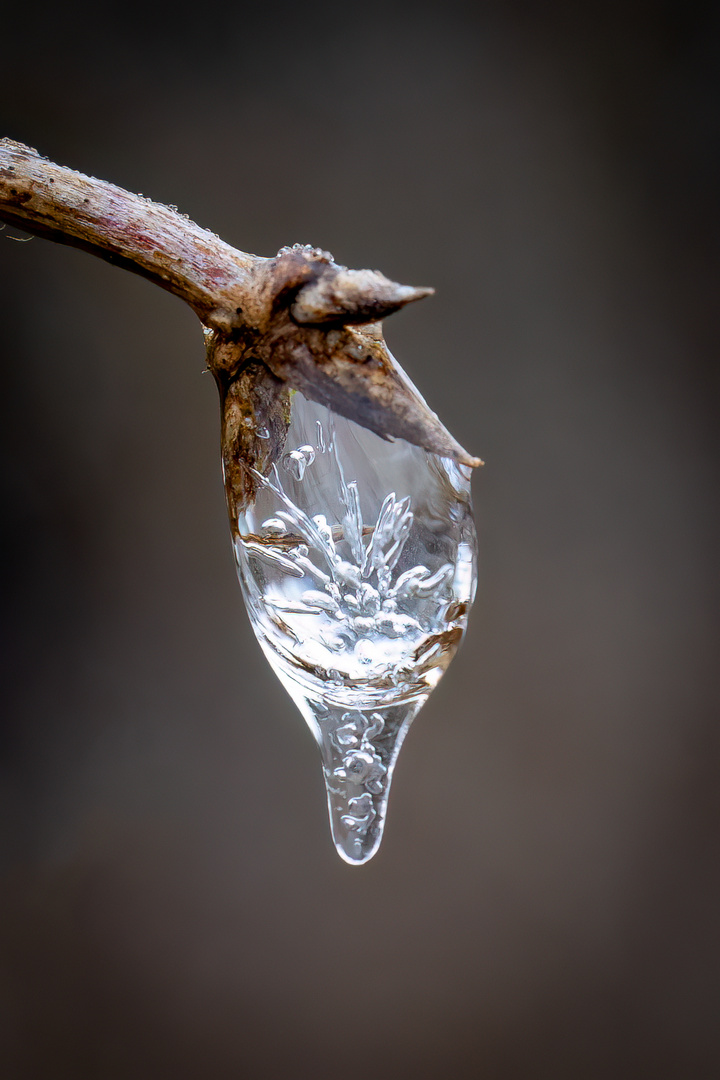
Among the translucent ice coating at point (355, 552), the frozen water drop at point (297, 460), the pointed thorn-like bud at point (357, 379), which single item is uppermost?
the pointed thorn-like bud at point (357, 379)

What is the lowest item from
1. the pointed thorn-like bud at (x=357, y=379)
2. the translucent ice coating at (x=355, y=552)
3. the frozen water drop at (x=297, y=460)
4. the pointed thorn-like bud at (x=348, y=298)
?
the translucent ice coating at (x=355, y=552)

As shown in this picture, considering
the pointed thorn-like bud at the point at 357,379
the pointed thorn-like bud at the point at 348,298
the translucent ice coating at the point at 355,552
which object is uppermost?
the pointed thorn-like bud at the point at 348,298

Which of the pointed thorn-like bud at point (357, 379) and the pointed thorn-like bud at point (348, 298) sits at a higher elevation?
the pointed thorn-like bud at point (348, 298)

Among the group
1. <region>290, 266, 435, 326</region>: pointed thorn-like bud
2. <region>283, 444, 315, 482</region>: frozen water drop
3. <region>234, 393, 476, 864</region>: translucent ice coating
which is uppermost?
<region>290, 266, 435, 326</region>: pointed thorn-like bud

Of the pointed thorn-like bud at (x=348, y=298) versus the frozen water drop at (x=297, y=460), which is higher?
the pointed thorn-like bud at (x=348, y=298)

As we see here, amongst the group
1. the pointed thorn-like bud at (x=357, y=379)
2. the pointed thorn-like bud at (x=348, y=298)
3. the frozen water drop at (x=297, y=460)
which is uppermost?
the pointed thorn-like bud at (x=348, y=298)
